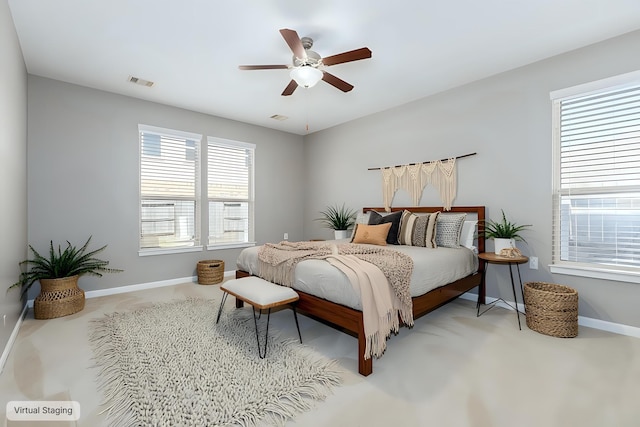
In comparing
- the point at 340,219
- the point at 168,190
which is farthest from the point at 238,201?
the point at 340,219

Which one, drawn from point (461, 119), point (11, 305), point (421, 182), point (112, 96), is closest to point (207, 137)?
point (112, 96)

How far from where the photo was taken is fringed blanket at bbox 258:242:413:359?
6.66 ft

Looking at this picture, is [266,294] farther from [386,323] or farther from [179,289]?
[179,289]

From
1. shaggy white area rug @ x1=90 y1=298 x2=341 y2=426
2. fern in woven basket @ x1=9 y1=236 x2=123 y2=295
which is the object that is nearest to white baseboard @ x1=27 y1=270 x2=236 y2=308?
fern in woven basket @ x1=9 y1=236 x2=123 y2=295

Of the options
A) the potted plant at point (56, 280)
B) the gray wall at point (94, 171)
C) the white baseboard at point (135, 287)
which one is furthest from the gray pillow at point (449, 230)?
the potted plant at point (56, 280)

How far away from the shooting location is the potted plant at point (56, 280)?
9.75ft

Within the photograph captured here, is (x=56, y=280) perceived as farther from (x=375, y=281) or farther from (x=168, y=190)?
(x=375, y=281)

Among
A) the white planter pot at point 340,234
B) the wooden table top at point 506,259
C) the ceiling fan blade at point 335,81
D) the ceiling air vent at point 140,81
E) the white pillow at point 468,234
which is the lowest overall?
the wooden table top at point 506,259

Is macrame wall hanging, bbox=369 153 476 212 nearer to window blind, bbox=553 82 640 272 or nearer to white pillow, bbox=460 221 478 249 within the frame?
white pillow, bbox=460 221 478 249

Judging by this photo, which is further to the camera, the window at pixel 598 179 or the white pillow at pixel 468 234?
the white pillow at pixel 468 234

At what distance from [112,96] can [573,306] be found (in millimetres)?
5712

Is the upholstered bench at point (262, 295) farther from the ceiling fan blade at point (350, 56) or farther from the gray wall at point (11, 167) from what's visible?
the ceiling fan blade at point (350, 56)

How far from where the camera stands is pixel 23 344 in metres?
2.40

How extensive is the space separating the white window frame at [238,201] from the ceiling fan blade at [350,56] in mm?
2906
